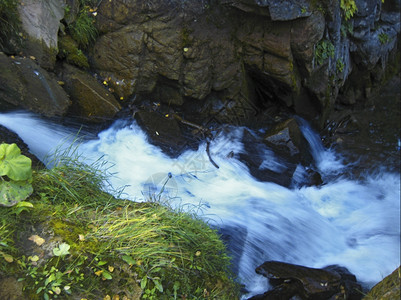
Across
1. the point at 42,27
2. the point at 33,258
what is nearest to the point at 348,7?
the point at 42,27

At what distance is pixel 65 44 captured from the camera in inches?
230

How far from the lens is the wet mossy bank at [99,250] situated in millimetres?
2732

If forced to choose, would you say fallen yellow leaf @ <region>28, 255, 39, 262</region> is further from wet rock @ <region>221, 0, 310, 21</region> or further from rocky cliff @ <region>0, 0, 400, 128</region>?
wet rock @ <region>221, 0, 310, 21</region>

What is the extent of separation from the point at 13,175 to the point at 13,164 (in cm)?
9

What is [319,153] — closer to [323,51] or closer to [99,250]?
[323,51]

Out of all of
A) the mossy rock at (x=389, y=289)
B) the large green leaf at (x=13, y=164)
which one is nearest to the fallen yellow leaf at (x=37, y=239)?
the large green leaf at (x=13, y=164)

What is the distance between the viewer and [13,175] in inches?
119

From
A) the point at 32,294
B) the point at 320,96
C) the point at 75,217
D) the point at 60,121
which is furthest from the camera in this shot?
the point at 320,96

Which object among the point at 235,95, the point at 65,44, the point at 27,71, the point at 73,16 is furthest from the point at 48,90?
the point at 235,95

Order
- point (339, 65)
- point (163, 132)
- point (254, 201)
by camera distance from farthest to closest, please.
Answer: point (339, 65) → point (163, 132) → point (254, 201)

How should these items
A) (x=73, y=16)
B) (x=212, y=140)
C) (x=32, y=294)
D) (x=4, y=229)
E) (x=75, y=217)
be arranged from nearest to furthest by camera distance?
(x=32, y=294) → (x=4, y=229) → (x=75, y=217) → (x=73, y=16) → (x=212, y=140)

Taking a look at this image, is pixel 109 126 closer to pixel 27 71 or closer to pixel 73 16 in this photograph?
pixel 27 71

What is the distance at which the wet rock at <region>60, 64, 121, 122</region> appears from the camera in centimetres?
568

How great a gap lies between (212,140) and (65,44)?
8.95ft
